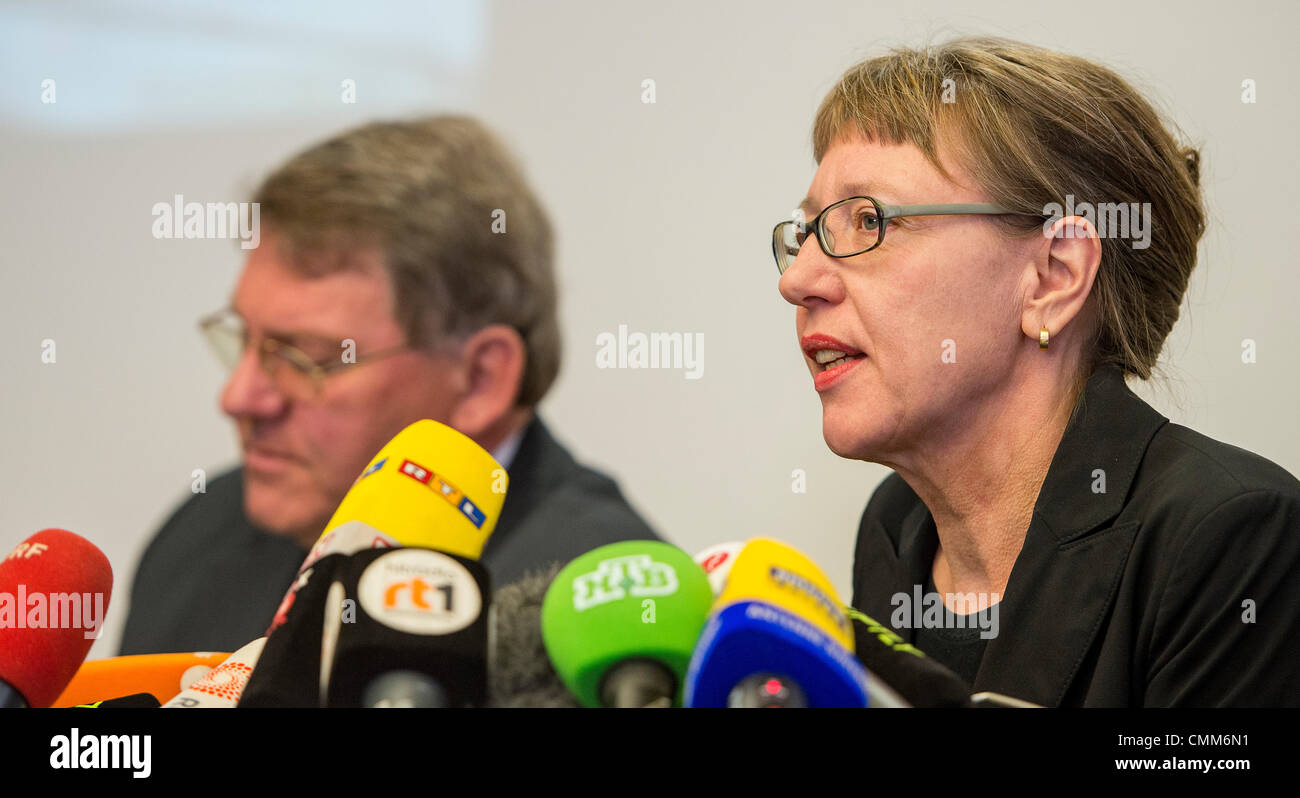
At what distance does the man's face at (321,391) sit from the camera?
2223 mm

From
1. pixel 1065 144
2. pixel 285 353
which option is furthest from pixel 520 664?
pixel 285 353

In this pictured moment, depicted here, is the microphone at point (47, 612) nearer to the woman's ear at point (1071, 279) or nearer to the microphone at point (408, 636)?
the microphone at point (408, 636)

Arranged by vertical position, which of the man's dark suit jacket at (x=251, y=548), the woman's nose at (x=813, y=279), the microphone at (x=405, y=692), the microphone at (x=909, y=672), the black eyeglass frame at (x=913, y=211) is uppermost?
the black eyeglass frame at (x=913, y=211)

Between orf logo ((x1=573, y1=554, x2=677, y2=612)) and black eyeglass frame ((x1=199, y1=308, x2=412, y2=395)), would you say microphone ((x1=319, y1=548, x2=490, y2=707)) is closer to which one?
orf logo ((x1=573, y1=554, x2=677, y2=612))

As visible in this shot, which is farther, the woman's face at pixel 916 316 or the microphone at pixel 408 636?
the woman's face at pixel 916 316

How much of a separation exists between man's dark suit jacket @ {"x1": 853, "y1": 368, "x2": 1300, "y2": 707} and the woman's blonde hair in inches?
5.2

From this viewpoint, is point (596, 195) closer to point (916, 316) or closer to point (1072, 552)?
point (916, 316)

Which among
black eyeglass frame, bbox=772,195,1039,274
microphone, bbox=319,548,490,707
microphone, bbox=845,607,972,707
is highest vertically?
black eyeglass frame, bbox=772,195,1039,274

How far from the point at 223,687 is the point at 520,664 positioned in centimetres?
28

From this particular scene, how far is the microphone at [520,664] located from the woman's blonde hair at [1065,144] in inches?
33.3

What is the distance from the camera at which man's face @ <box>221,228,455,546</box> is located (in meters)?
2.22

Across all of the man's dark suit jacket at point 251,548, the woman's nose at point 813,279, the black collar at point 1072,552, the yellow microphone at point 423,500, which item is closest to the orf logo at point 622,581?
the yellow microphone at point 423,500

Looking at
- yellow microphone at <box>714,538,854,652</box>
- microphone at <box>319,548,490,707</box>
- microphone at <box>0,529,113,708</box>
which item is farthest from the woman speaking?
microphone at <box>0,529,113,708</box>
